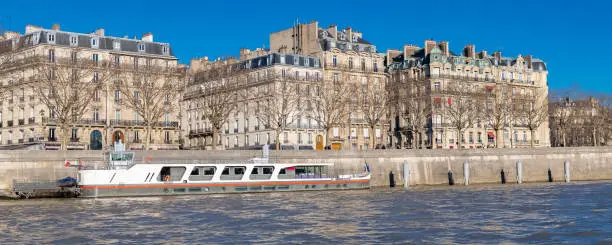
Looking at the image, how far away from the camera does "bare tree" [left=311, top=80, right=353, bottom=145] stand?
64.4m

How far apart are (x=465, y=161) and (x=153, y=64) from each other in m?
25.3

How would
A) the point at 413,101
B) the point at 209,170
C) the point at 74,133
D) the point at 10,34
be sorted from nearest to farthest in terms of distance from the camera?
1. the point at 209,170
2. the point at 74,133
3. the point at 10,34
4. the point at 413,101

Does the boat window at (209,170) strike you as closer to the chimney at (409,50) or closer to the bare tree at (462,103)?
the bare tree at (462,103)

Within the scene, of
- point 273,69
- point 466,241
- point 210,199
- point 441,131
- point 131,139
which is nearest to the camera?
point 466,241

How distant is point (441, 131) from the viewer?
74812 mm

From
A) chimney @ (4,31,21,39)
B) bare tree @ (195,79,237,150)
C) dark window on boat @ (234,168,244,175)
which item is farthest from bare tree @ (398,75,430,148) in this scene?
chimney @ (4,31,21,39)

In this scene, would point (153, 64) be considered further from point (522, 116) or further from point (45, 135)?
point (522, 116)

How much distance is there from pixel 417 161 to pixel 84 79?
82.0ft

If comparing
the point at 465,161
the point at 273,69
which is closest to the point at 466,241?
the point at 465,161

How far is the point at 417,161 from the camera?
5606 centimetres

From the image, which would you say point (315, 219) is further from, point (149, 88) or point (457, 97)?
point (457, 97)

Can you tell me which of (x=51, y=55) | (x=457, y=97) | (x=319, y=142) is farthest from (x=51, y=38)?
(x=457, y=97)

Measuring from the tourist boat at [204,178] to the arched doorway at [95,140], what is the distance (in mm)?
16229

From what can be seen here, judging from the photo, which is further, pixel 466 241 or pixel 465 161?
pixel 465 161
